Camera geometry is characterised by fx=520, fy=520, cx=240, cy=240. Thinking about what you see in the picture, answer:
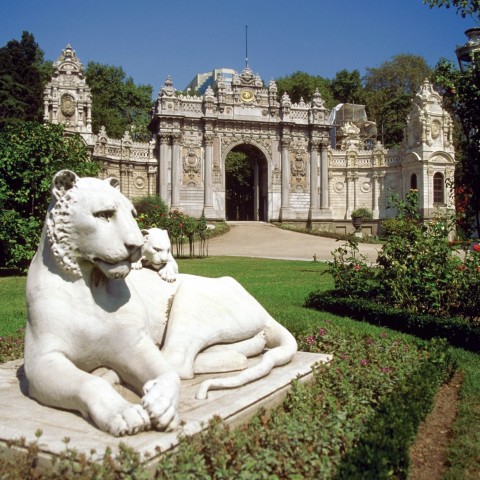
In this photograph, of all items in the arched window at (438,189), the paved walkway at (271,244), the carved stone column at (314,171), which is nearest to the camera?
the paved walkway at (271,244)

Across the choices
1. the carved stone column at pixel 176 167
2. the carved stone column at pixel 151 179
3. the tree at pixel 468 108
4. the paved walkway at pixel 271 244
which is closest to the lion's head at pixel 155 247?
the tree at pixel 468 108

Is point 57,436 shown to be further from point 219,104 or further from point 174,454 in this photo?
point 219,104

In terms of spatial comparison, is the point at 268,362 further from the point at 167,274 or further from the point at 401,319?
the point at 401,319

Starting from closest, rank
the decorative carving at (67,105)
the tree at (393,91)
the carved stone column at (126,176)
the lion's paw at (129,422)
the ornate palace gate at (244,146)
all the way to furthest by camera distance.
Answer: the lion's paw at (129,422) → the decorative carving at (67,105) → the carved stone column at (126,176) → the ornate palace gate at (244,146) → the tree at (393,91)

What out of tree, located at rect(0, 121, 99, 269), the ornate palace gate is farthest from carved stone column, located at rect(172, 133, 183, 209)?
tree, located at rect(0, 121, 99, 269)

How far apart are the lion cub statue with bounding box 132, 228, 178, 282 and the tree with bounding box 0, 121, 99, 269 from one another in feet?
41.1

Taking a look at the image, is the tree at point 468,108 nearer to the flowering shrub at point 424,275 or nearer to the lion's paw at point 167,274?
the flowering shrub at point 424,275

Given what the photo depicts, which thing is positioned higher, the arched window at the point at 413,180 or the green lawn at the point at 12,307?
the arched window at the point at 413,180

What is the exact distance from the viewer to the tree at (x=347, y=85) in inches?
2506

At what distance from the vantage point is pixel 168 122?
1499 inches

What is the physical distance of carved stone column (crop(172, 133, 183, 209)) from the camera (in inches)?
1492

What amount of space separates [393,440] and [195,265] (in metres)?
16.3

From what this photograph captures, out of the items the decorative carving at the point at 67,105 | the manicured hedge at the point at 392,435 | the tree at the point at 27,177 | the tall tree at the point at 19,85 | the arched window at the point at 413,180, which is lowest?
the manicured hedge at the point at 392,435

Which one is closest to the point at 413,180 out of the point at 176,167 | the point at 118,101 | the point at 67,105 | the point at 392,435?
the point at 176,167
